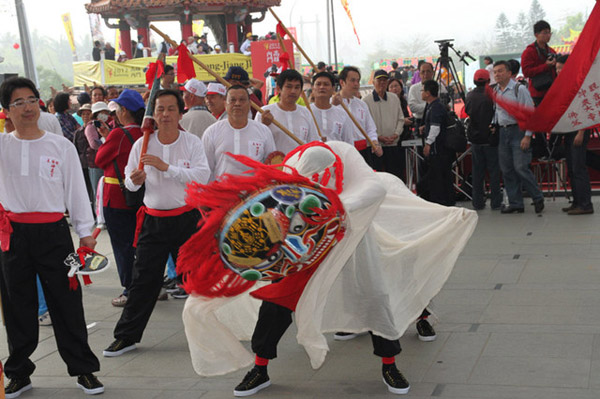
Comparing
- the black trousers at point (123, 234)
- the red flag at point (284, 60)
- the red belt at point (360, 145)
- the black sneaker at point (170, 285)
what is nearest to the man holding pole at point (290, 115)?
the red flag at point (284, 60)

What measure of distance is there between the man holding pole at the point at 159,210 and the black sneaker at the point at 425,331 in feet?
5.20

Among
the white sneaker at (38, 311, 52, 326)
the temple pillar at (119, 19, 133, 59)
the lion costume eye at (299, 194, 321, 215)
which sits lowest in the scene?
the white sneaker at (38, 311, 52, 326)

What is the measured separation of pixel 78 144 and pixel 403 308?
6810 mm

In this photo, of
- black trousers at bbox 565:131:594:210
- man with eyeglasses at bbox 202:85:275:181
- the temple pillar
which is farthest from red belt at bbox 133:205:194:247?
the temple pillar

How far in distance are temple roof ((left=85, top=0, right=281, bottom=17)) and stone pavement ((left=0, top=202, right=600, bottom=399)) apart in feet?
72.4

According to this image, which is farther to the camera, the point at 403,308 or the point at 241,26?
the point at 241,26

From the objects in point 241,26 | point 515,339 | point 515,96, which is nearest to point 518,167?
point 515,96

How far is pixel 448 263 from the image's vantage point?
4.46 m

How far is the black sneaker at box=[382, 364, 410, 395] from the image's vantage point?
12.9 ft

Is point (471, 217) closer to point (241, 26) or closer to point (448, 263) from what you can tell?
point (448, 263)

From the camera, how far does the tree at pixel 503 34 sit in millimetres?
70062

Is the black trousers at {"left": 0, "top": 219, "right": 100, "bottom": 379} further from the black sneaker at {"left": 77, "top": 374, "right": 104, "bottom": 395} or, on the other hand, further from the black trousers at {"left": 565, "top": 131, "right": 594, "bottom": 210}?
the black trousers at {"left": 565, "top": 131, "right": 594, "bottom": 210}

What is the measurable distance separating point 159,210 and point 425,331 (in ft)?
6.07

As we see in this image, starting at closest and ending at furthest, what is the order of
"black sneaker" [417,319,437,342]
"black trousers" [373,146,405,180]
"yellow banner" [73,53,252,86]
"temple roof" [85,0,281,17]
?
"black sneaker" [417,319,437,342]
"black trousers" [373,146,405,180]
"yellow banner" [73,53,252,86]
"temple roof" [85,0,281,17]
